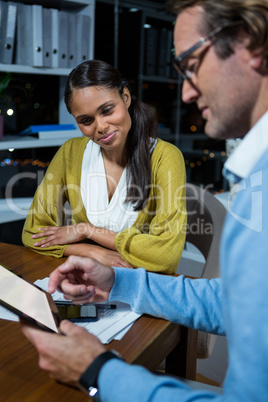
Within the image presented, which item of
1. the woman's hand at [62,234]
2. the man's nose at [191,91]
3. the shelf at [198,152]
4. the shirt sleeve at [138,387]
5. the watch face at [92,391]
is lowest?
the watch face at [92,391]

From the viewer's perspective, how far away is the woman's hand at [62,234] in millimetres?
1467

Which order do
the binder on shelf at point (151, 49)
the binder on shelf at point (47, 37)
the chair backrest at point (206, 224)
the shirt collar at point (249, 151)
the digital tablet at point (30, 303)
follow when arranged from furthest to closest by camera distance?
1. the binder on shelf at point (151, 49)
2. the binder on shelf at point (47, 37)
3. the chair backrest at point (206, 224)
4. the digital tablet at point (30, 303)
5. the shirt collar at point (249, 151)

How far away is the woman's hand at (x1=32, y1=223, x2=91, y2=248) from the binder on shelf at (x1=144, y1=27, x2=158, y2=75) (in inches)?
81.2

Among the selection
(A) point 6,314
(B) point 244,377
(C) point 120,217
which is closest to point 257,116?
(B) point 244,377

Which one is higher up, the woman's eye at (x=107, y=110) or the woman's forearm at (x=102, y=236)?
the woman's eye at (x=107, y=110)

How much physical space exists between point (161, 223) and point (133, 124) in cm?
48

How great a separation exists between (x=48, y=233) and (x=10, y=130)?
1681mm

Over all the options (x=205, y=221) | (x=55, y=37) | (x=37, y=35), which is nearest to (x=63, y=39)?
(x=55, y=37)

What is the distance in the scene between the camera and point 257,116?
2.45 feet

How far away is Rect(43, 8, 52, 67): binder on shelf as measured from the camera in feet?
8.20

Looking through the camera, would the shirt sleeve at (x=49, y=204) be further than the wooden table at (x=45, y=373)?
Yes

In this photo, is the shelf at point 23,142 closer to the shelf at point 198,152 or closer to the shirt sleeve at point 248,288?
the shelf at point 198,152

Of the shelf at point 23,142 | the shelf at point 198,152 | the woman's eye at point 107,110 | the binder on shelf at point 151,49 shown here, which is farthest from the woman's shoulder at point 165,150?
the shelf at point 198,152

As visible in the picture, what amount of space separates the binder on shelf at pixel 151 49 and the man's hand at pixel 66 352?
2834mm
